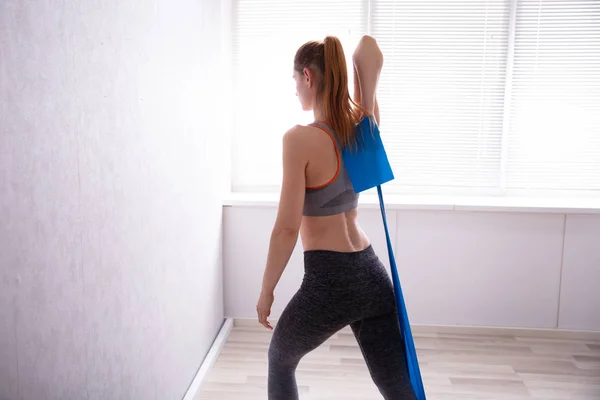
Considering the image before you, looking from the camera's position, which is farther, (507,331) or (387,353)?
(507,331)

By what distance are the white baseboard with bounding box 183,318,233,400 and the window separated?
1006 mm

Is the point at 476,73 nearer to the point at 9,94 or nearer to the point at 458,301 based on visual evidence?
the point at 458,301

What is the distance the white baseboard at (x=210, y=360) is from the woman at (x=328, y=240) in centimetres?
89

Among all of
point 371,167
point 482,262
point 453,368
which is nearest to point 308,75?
point 371,167

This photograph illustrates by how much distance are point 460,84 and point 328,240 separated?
2.06 metres

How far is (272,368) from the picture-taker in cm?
132

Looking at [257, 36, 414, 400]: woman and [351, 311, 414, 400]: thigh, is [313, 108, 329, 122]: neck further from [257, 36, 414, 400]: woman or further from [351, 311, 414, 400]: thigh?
[351, 311, 414, 400]: thigh

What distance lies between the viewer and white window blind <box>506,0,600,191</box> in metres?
2.88

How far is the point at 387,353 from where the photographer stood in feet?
4.19

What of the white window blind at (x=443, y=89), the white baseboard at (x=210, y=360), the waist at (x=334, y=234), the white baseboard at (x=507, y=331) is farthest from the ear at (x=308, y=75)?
the white baseboard at (x=507, y=331)

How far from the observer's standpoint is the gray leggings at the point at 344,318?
1.24 m

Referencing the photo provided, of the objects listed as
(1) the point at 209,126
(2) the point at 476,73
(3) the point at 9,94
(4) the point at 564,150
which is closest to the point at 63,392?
(3) the point at 9,94

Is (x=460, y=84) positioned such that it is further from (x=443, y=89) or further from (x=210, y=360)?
(x=210, y=360)

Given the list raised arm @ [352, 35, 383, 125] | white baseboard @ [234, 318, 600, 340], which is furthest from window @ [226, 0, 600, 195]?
raised arm @ [352, 35, 383, 125]
